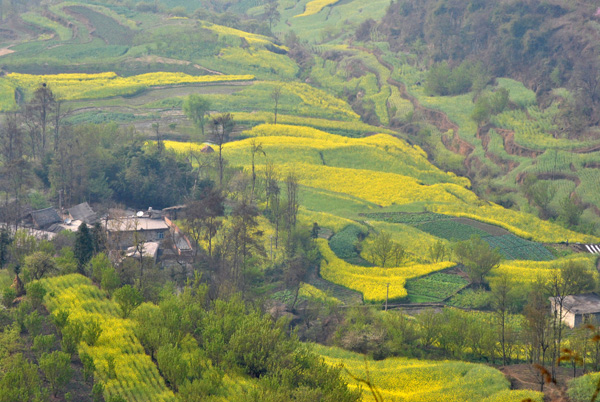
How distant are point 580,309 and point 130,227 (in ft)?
98.8

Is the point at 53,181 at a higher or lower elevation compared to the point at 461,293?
higher

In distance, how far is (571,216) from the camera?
226ft

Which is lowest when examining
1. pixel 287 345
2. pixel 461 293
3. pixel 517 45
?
pixel 461 293

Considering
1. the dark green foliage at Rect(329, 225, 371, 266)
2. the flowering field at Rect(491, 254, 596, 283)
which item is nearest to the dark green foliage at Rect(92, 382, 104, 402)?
the dark green foliage at Rect(329, 225, 371, 266)

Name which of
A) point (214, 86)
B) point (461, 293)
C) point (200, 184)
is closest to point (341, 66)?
point (214, 86)

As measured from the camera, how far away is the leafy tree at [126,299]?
34781 mm

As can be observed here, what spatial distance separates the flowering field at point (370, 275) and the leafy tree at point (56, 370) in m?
25.8

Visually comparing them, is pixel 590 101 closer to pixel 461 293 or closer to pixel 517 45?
pixel 517 45

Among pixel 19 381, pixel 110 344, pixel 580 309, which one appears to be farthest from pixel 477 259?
pixel 19 381

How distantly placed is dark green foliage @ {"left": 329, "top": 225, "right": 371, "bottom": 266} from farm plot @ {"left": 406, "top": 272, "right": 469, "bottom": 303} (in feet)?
15.2

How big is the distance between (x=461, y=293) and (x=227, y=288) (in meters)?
17.8

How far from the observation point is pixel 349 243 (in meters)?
57.4

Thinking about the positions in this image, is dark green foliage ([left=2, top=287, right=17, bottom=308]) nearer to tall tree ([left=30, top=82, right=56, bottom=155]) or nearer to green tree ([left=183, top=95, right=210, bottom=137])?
tall tree ([left=30, top=82, right=56, bottom=155])

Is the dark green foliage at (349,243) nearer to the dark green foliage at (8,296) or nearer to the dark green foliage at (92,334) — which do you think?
the dark green foliage at (92,334)
